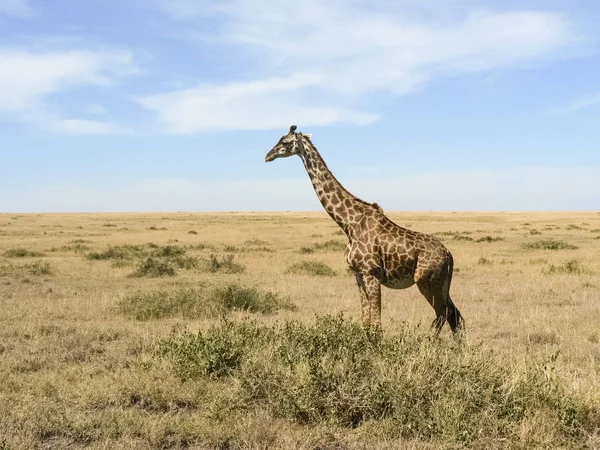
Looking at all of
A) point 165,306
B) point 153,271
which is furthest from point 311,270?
point 165,306

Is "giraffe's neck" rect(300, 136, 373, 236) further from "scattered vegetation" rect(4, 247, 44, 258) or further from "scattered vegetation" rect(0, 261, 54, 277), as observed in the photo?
"scattered vegetation" rect(4, 247, 44, 258)

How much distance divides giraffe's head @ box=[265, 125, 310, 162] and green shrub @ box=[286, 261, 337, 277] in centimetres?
1252

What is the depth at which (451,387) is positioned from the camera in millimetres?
6023

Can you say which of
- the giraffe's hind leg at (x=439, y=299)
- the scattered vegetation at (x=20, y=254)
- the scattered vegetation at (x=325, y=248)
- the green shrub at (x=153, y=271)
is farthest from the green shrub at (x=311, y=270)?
the scattered vegetation at (x=20, y=254)

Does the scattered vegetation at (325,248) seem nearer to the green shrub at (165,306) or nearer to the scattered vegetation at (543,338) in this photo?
the green shrub at (165,306)

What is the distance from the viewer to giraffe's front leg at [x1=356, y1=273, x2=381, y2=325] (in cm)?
845

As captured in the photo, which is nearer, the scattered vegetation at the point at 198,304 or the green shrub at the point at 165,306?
the green shrub at the point at 165,306

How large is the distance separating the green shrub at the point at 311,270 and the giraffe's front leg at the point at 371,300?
12.7 meters

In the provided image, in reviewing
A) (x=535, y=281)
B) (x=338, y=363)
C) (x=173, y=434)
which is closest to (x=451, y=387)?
(x=338, y=363)

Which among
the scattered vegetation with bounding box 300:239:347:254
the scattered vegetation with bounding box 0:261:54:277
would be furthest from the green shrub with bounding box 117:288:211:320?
the scattered vegetation with bounding box 300:239:347:254

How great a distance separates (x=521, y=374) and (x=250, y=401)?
2780 millimetres

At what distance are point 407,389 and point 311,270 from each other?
633 inches

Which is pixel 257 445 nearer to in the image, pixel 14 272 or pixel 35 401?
pixel 35 401

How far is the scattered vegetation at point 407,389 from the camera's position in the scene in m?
5.56
